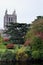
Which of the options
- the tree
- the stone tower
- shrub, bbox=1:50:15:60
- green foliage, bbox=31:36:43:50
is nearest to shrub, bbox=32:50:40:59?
green foliage, bbox=31:36:43:50

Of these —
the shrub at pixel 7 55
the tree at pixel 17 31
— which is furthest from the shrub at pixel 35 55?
the tree at pixel 17 31

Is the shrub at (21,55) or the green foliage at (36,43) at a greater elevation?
the green foliage at (36,43)

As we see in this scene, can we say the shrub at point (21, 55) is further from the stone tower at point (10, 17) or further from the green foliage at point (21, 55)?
the stone tower at point (10, 17)

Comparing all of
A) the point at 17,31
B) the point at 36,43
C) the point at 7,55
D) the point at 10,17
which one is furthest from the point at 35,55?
the point at 10,17

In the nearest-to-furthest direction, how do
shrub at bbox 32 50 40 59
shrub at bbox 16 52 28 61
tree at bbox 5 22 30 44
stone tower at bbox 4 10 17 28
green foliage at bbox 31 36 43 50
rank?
shrub at bbox 32 50 40 59 → shrub at bbox 16 52 28 61 → green foliage at bbox 31 36 43 50 → tree at bbox 5 22 30 44 → stone tower at bbox 4 10 17 28

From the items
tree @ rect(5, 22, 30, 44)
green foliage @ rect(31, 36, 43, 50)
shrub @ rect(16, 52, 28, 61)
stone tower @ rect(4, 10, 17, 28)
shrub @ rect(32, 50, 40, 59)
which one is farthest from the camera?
stone tower @ rect(4, 10, 17, 28)

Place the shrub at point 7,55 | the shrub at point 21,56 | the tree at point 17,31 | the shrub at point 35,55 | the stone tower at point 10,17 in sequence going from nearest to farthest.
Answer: the shrub at point 7,55 → the shrub at point 35,55 → the shrub at point 21,56 → the tree at point 17,31 → the stone tower at point 10,17

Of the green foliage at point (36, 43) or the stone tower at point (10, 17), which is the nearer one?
the green foliage at point (36, 43)

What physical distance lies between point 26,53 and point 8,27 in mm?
18181

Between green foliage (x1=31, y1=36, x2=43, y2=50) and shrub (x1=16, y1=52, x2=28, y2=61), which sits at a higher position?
green foliage (x1=31, y1=36, x2=43, y2=50)

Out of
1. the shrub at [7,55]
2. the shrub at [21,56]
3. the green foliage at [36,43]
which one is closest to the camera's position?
the shrub at [7,55]

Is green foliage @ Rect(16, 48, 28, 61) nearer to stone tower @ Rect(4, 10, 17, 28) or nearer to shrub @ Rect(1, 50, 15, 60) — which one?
shrub @ Rect(1, 50, 15, 60)

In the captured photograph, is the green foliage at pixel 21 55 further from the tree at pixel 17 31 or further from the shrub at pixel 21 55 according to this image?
the tree at pixel 17 31

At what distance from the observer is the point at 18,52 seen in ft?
126
